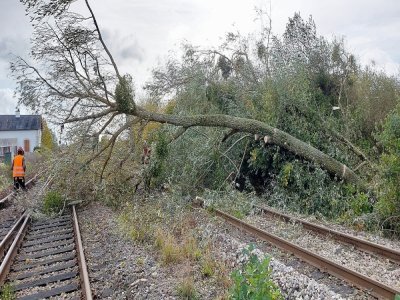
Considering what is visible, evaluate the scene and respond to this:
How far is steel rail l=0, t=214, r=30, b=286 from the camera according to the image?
7.28 metres

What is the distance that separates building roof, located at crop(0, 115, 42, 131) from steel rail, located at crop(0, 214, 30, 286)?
4826 cm

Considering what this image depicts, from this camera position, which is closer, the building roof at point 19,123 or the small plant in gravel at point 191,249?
the small plant in gravel at point 191,249

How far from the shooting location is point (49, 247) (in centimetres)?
915

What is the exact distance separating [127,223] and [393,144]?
23.1ft

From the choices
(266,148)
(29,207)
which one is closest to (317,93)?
(266,148)

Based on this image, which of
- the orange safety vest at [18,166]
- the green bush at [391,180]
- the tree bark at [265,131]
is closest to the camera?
the green bush at [391,180]

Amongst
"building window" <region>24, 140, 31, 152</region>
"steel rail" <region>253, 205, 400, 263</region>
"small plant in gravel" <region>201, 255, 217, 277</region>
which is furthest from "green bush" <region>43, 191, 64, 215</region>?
"building window" <region>24, 140, 31, 152</region>

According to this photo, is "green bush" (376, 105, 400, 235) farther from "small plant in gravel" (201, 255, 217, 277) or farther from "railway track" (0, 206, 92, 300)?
"railway track" (0, 206, 92, 300)

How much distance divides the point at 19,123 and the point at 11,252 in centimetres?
5331

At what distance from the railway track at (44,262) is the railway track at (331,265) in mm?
3698

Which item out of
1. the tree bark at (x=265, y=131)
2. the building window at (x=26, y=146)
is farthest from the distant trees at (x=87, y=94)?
the building window at (x=26, y=146)

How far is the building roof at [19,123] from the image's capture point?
56219mm

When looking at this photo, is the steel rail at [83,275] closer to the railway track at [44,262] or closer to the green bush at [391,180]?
the railway track at [44,262]

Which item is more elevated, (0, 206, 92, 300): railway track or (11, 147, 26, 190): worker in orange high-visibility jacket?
(11, 147, 26, 190): worker in orange high-visibility jacket
